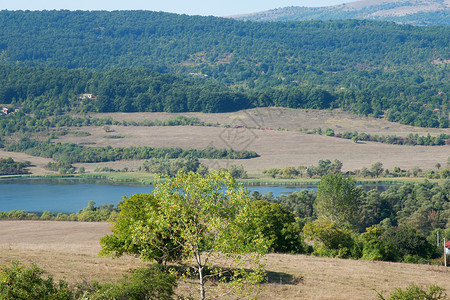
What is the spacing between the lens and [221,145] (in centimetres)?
13512

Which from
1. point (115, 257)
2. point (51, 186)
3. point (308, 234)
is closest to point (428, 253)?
point (308, 234)

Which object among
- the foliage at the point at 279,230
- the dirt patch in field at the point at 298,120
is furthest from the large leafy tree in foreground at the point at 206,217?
the dirt patch in field at the point at 298,120

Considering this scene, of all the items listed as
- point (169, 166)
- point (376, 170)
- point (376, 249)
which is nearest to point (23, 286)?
point (376, 249)

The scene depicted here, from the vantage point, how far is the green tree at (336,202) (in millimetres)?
62844

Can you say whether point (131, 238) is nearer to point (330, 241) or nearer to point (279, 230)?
point (279, 230)

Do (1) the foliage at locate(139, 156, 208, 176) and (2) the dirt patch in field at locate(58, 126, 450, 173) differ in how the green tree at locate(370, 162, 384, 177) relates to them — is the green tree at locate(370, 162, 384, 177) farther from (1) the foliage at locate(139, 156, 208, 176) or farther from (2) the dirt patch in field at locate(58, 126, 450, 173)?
(1) the foliage at locate(139, 156, 208, 176)

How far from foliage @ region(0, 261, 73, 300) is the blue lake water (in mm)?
58248

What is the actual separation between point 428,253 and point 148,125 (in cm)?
11887

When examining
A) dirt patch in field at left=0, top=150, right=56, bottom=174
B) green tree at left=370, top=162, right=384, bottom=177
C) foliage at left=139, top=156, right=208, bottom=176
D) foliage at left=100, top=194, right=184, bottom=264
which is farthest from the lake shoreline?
foliage at left=100, top=194, right=184, bottom=264

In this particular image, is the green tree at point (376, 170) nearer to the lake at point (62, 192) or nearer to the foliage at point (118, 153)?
the lake at point (62, 192)

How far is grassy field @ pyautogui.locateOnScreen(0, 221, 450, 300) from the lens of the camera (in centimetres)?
2859

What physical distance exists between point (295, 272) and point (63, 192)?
71.4 m

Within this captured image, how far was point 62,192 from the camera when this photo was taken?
9900 centimetres

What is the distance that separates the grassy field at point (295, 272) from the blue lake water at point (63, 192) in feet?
147
